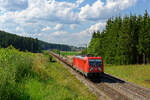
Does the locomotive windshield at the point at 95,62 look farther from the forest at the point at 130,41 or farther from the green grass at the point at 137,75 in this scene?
the forest at the point at 130,41

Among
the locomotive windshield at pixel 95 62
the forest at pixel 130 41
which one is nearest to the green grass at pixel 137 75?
the locomotive windshield at pixel 95 62

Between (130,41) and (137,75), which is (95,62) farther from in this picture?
(130,41)

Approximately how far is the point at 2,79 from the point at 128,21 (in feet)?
140

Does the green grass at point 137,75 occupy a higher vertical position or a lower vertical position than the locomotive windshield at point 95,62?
lower

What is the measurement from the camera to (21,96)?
8.25m

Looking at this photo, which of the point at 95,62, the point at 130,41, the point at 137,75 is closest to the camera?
the point at 95,62

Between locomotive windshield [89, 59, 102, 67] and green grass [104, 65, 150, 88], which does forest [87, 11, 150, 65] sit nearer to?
green grass [104, 65, 150, 88]

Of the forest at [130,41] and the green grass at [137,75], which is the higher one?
the forest at [130,41]

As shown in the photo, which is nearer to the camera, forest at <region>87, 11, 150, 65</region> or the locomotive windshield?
the locomotive windshield

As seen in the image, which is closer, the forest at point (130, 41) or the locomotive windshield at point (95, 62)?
the locomotive windshield at point (95, 62)

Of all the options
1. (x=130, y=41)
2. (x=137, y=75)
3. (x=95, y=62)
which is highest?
(x=130, y=41)

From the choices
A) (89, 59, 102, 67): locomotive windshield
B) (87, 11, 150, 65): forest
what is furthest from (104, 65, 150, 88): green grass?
(87, 11, 150, 65): forest

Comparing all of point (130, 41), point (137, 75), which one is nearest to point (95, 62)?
point (137, 75)

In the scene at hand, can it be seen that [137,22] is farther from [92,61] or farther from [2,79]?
[2,79]
